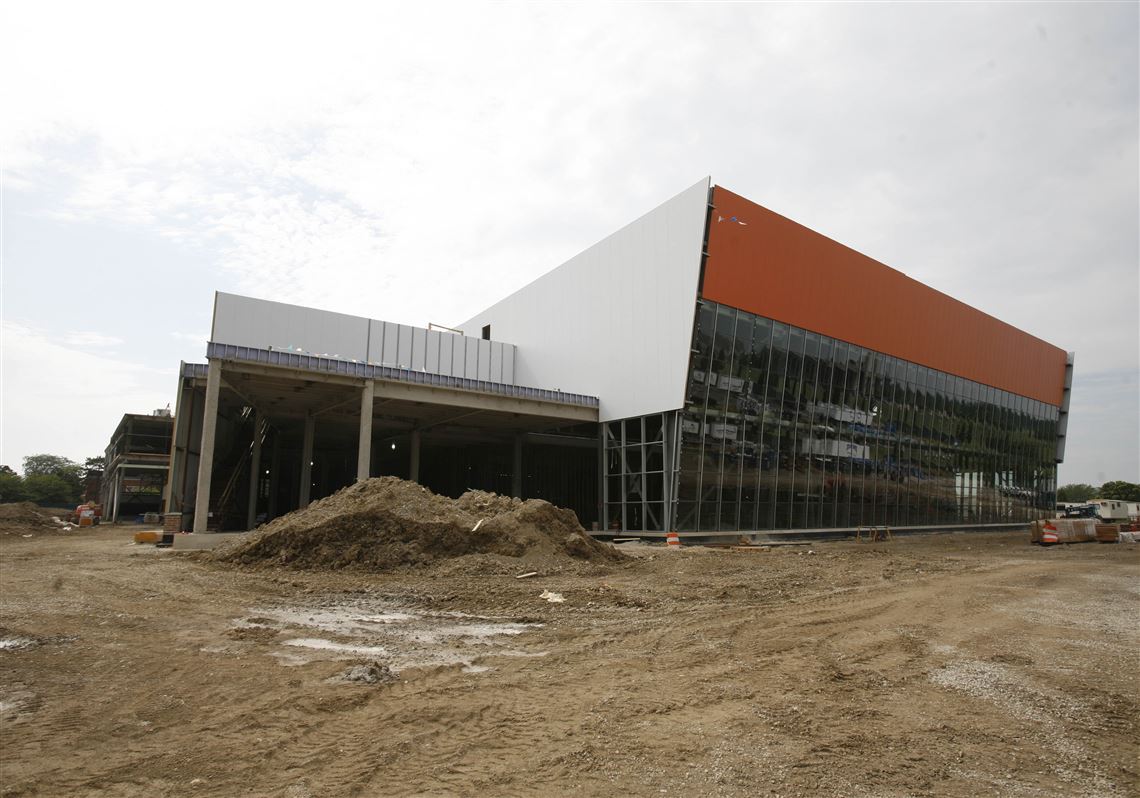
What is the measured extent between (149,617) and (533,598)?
592 centimetres

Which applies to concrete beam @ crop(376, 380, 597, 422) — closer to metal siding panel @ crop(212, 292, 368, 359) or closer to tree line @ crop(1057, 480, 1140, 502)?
metal siding panel @ crop(212, 292, 368, 359)

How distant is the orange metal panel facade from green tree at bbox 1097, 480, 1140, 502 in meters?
86.2

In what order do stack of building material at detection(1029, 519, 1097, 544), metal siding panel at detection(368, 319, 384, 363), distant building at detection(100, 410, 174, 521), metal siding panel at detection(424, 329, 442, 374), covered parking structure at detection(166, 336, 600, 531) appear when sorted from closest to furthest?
1. covered parking structure at detection(166, 336, 600, 531)
2. stack of building material at detection(1029, 519, 1097, 544)
3. metal siding panel at detection(368, 319, 384, 363)
4. metal siding panel at detection(424, 329, 442, 374)
5. distant building at detection(100, 410, 174, 521)

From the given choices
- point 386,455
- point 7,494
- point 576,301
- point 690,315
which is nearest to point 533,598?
point 690,315

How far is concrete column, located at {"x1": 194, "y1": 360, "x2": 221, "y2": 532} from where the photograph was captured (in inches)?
915

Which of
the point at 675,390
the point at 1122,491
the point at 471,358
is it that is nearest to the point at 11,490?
the point at 471,358

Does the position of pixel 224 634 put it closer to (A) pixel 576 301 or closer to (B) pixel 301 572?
(B) pixel 301 572

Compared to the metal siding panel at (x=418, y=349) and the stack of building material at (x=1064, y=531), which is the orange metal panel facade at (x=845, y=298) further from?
the metal siding panel at (x=418, y=349)

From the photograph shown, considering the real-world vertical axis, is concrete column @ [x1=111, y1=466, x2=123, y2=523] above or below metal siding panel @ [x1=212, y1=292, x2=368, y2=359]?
below

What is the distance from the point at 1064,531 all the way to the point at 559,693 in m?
33.5

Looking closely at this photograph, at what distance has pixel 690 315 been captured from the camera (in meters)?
27.3

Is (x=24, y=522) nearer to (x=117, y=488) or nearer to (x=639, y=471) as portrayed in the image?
(x=639, y=471)

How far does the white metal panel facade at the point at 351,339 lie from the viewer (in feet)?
114

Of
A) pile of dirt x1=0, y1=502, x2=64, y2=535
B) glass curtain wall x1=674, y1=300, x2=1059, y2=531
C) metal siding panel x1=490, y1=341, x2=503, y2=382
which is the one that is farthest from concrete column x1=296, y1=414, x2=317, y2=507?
glass curtain wall x1=674, y1=300, x2=1059, y2=531
